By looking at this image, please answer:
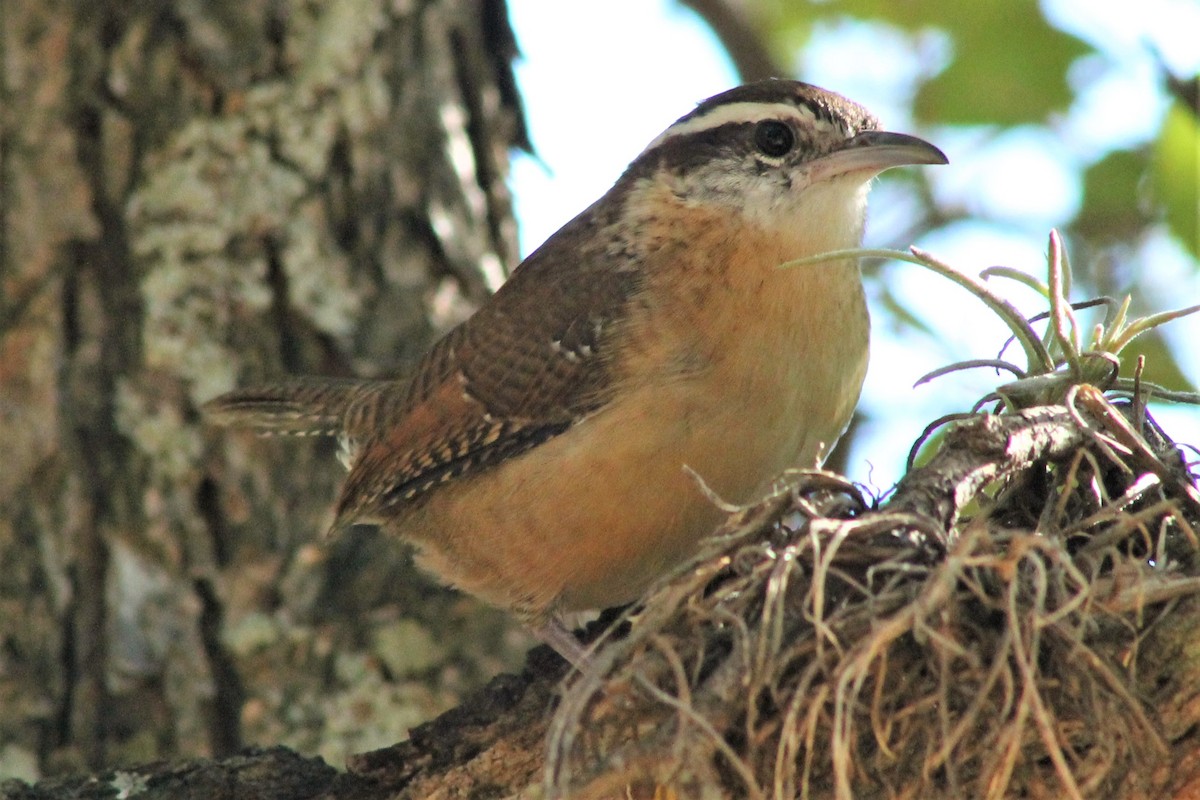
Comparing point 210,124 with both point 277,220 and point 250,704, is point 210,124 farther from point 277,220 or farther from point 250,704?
point 250,704

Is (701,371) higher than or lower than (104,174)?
lower

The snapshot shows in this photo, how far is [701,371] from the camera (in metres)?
3.70

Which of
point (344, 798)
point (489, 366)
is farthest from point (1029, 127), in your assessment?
point (344, 798)

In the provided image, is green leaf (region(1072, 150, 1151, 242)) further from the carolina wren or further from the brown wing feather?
the brown wing feather

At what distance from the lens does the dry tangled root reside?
2439mm

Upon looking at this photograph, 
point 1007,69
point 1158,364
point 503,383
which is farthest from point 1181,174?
point 503,383

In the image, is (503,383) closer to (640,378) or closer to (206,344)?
(640,378)

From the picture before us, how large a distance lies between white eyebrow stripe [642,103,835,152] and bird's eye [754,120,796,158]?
0.03 m

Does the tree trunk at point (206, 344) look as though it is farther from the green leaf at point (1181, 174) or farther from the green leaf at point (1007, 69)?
the green leaf at point (1181, 174)

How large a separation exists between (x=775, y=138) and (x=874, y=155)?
0.32m

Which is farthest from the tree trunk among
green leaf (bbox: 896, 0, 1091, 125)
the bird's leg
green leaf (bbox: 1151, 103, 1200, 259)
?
green leaf (bbox: 1151, 103, 1200, 259)

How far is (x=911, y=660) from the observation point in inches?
100

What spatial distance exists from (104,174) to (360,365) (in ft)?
3.51

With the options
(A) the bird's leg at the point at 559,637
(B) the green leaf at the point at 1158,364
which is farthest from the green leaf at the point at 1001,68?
(A) the bird's leg at the point at 559,637
